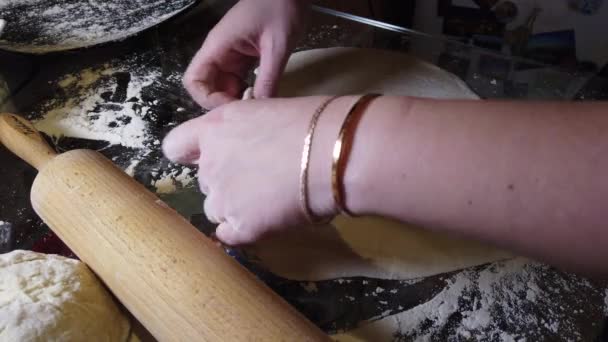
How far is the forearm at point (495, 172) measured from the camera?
1.61 ft

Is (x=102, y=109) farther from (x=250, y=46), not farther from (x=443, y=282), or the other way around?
(x=443, y=282)

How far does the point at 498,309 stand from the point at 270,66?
0.61 metres

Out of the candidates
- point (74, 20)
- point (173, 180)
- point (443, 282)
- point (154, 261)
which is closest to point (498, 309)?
point (443, 282)

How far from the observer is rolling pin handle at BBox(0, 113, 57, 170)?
0.89 meters

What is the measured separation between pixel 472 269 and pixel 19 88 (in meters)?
1.18

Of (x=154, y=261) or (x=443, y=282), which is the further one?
(x=443, y=282)

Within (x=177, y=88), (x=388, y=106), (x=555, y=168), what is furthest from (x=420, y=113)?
(x=177, y=88)

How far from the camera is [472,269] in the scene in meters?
0.88

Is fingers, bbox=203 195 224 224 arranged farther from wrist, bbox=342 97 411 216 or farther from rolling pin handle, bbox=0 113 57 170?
rolling pin handle, bbox=0 113 57 170

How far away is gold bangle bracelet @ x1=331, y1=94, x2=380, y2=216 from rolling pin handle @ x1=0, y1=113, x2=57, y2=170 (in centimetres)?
54

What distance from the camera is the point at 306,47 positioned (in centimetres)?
138

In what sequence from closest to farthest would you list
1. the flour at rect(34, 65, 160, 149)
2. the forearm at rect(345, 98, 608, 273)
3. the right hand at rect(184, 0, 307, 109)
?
1. the forearm at rect(345, 98, 608, 273)
2. the right hand at rect(184, 0, 307, 109)
3. the flour at rect(34, 65, 160, 149)

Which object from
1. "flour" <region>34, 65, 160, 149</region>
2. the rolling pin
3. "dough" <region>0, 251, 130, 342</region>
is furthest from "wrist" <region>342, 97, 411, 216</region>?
"flour" <region>34, 65, 160, 149</region>

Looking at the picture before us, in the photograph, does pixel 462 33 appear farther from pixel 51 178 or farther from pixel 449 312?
pixel 51 178
